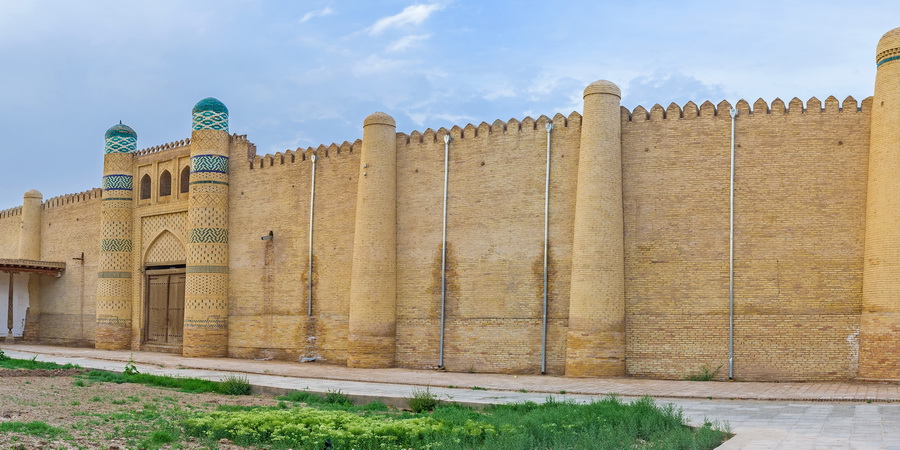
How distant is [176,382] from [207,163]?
7716 millimetres

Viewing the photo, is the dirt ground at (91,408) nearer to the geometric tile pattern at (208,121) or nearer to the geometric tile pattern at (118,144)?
the geometric tile pattern at (208,121)

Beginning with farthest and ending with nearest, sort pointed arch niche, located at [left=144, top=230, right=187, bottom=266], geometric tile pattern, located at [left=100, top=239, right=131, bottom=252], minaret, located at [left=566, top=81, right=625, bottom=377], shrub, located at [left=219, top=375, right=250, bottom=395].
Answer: geometric tile pattern, located at [left=100, top=239, right=131, bottom=252]
pointed arch niche, located at [left=144, top=230, right=187, bottom=266]
minaret, located at [left=566, top=81, right=625, bottom=377]
shrub, located at [left=219, top=375, right=250, bottom=395]

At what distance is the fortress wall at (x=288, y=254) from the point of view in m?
17.6

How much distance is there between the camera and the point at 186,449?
7348 millimetres

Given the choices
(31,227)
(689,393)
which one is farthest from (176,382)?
(31,227)

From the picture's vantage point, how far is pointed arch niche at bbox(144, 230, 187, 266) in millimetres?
20938

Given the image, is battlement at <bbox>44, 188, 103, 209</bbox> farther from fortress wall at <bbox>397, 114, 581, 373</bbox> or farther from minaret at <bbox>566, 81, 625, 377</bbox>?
minaret at <bbox>566, 81, 625, 377</bbox>

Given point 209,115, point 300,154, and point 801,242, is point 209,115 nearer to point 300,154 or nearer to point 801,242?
point 300,154

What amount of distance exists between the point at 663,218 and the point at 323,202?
25.0 feet

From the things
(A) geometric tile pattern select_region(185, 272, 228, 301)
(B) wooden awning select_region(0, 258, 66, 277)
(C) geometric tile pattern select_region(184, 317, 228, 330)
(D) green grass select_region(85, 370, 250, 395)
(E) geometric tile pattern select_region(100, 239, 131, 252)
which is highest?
(E) geometric tile pattern select_region(100, 239, 131, 252)

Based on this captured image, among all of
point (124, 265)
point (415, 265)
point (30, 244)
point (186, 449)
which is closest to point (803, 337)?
point (415, 265)

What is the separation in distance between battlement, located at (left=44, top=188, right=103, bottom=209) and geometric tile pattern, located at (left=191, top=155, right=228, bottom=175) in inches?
222

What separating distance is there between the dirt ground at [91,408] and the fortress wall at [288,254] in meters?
5.06

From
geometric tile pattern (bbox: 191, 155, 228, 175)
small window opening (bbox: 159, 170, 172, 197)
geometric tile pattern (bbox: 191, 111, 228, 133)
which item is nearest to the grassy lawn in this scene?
geometric tile pattern (bbox: 191, 155, 228, 175)
